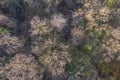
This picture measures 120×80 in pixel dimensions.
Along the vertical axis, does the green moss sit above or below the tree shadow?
above

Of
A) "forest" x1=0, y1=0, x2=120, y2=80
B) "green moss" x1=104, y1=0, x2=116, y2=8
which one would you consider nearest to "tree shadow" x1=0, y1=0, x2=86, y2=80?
"forest" x1=0, y1=0, x2=120, y2=80

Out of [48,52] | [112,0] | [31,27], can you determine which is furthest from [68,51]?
[112,0]

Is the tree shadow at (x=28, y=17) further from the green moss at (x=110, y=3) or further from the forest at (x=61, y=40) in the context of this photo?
the green moss at (x=110, y=3)

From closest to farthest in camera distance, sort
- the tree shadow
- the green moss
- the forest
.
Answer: the forest, the tree shadow, the green moss

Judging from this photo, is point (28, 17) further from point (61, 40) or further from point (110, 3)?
point (110, 3)

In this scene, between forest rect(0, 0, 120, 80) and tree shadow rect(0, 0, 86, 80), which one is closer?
forest rect(0, 0, 120, 80)

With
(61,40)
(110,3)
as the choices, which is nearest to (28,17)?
(61,40)

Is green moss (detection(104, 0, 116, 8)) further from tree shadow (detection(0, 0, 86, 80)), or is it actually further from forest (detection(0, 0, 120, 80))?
tree shadow (detection(0, 0, 86, 80))

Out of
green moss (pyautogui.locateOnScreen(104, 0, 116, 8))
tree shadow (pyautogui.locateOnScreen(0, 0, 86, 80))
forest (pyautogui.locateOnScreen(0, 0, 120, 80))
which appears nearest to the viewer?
forest (pyautogui.locateOnScreen(0, 0, 120, 80))

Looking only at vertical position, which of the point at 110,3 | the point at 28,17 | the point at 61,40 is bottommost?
the point at 61,40

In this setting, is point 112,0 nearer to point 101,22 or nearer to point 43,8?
point 101,22

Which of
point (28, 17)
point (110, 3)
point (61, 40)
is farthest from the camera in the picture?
point (28, 17)

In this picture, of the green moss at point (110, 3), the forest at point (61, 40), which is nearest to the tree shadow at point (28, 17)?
the forest at point (61, 40)
